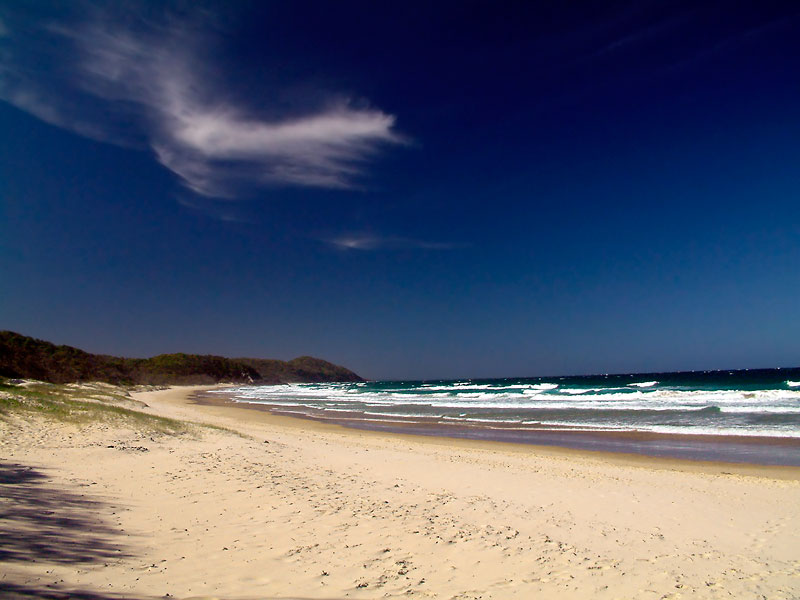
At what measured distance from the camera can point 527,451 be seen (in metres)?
16.6

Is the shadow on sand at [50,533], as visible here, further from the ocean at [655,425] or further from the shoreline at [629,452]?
the ocean at [655,425]

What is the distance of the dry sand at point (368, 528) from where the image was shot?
16.1ft

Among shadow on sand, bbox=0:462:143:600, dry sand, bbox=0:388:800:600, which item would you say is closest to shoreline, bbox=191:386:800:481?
dry sand, bbox=0:388:800:600

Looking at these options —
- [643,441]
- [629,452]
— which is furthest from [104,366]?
[629,452]

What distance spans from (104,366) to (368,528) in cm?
10529

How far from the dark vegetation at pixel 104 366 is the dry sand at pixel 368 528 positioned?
4866 cm

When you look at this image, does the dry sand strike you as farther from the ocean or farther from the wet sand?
the ocean

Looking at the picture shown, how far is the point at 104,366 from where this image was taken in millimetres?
94000

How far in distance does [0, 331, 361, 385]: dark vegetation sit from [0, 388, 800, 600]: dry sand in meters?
48.7

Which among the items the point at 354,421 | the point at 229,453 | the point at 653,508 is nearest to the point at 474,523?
the point at 653,508

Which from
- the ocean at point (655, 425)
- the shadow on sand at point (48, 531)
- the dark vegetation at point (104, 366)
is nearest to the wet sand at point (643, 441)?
the ocean at point (655, 425)

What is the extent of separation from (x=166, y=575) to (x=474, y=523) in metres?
4.37

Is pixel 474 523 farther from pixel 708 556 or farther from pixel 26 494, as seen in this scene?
pixel 26 494

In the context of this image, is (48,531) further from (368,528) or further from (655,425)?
(655,425)
